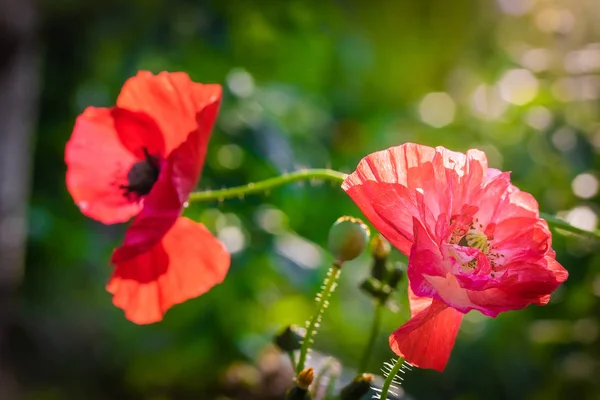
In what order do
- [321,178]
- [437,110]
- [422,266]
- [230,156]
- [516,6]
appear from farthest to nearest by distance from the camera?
[516,6] < [437,110] < [230,156] < [321,178] < [422,266]

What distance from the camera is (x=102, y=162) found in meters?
0.81

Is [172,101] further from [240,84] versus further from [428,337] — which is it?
[240,84]

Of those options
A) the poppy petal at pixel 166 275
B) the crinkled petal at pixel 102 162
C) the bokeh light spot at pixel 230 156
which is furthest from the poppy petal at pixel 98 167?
the bokeh light spot at pixel 230 156

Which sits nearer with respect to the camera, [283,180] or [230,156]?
[283,180]

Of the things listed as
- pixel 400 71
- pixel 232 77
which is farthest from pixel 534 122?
pixel 400 71

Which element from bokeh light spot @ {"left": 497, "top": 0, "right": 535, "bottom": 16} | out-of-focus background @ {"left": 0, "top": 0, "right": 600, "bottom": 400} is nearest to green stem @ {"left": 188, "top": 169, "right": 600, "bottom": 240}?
out-of-focus background @ {"left": 0, "top": 0, "right": 600, "bottom": 400}

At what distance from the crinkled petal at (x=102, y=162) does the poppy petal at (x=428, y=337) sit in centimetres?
42

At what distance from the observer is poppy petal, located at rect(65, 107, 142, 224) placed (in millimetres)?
768

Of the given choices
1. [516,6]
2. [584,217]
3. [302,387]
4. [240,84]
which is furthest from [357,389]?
[516,6]

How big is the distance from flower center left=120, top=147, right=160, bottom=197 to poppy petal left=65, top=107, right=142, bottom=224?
1 cm

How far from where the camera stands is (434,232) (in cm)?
A: 47

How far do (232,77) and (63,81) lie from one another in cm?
92

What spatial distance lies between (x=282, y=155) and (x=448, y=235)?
Result: 726 mm

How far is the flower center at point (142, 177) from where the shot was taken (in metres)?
0.78
